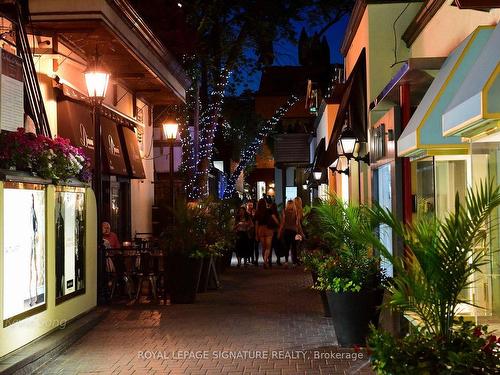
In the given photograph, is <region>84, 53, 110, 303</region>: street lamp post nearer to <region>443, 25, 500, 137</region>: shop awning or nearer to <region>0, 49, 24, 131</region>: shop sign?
<region>0, 49, 24, 131</region>: shop sign

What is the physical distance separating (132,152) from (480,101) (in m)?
14.3

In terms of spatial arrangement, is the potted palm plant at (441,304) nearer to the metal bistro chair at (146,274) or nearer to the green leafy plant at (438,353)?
the green leafy plant at (438,353)

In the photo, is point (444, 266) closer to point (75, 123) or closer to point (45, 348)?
point (45, 348)

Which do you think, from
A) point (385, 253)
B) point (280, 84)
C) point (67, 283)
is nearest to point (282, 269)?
point (67, 283)

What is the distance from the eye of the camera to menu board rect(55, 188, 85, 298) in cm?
989

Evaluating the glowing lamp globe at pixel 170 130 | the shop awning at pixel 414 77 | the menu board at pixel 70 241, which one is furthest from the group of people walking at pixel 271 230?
the menu board at pixel 70 241

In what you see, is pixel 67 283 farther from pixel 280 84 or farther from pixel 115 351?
pixel 280 84

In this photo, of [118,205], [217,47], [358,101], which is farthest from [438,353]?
[217,47]

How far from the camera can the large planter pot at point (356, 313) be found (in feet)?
28.8

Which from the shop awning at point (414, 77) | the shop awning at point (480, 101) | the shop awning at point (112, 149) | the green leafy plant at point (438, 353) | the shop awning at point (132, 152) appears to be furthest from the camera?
the shop awning at point (132, 152)

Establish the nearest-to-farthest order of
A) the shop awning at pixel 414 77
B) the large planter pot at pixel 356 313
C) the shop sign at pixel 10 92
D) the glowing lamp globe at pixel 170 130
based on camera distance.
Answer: the large planter pot at pixel 356 313
the shop awning at pixel 414 77
the shop sign at pixel 10 92
the glowing lamp globe at pixel 170 130

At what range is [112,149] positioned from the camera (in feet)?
55.7

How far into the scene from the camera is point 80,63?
15445 millimetres

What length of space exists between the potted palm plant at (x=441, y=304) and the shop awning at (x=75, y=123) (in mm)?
9813
